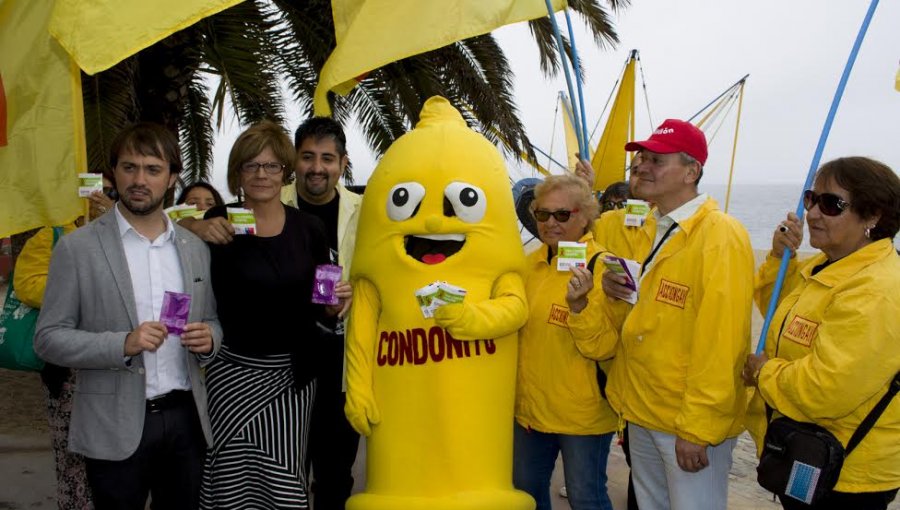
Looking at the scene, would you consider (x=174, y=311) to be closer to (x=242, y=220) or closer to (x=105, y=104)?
(x=242, y=220)

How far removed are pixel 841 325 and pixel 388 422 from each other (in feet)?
6.13

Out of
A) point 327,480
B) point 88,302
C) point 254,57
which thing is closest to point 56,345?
point 88,302

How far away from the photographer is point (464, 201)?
322cm

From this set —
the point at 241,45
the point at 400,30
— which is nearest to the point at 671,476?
the point at 400,30

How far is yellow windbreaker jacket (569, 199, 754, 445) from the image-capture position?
2545mm

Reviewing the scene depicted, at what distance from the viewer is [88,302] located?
96.7 inches

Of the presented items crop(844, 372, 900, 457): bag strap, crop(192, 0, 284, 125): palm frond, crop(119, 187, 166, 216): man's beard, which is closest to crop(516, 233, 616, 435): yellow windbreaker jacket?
crop(844, 372, 900, 457): bag strap

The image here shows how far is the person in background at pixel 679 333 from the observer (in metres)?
2.55

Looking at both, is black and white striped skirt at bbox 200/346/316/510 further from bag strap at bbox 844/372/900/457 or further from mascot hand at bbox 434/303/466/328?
bag strap at bbox 844/372/900/457

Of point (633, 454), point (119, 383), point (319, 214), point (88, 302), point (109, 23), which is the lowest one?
point (633, 454)

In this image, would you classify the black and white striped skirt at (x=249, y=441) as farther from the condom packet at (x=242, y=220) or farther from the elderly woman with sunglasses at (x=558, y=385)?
the elderly woman with sunglasses at (x=558, y=385)

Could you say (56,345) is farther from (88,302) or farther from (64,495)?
(64,495)

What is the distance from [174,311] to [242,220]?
0.54 m

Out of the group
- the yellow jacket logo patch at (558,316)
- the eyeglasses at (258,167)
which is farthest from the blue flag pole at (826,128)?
the eyeglasses at (258,167)
